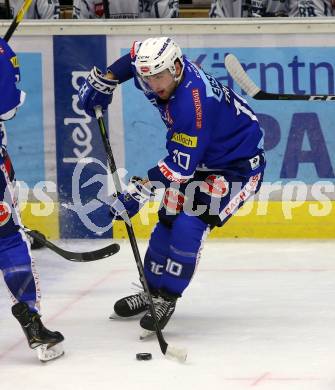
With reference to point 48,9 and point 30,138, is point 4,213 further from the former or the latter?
point 48,9

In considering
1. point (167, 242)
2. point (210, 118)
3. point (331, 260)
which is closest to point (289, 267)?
point (331, 260)

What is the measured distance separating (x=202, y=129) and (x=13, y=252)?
80 cm

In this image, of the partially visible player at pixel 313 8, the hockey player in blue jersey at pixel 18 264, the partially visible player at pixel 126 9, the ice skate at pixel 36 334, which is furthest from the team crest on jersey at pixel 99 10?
the ice skate at pixel 36 334

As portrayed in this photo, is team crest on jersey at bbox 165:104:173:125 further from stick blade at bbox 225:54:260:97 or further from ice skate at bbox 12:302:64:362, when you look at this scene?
ice skate at bbox 12:302:64:362

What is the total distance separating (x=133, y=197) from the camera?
4043 mm

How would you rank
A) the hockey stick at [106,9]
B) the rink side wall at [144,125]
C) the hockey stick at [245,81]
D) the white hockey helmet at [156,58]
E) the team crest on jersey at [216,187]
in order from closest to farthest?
the white hockey helmet at [156,58] → the team crest on jersey at [216,187] → the hockey stick at [245,81] → the rink side wall at [144,125] → the hockey stick at [106,9]

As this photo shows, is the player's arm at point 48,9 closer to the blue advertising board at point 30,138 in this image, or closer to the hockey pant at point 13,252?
the blue advertising board at point 30,138

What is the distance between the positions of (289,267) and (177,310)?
0.99m

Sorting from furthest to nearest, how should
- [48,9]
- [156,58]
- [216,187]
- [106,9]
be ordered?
[48,9] → [106,9] → [216,187] → [156,58]

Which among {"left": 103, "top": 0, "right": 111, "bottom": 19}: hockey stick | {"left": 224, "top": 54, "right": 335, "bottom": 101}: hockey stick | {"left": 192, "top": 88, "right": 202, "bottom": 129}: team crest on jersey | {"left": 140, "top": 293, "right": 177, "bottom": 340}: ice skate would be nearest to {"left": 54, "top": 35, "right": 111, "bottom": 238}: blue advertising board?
{"left": 103, "top": 0, "right": 111, "bottom": 19}: hockey stick

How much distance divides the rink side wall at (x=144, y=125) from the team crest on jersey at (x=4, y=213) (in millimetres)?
2343

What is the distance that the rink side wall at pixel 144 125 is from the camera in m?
5.91

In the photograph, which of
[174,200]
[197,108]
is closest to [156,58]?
[197,108]

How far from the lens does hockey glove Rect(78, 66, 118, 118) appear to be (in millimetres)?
4301
